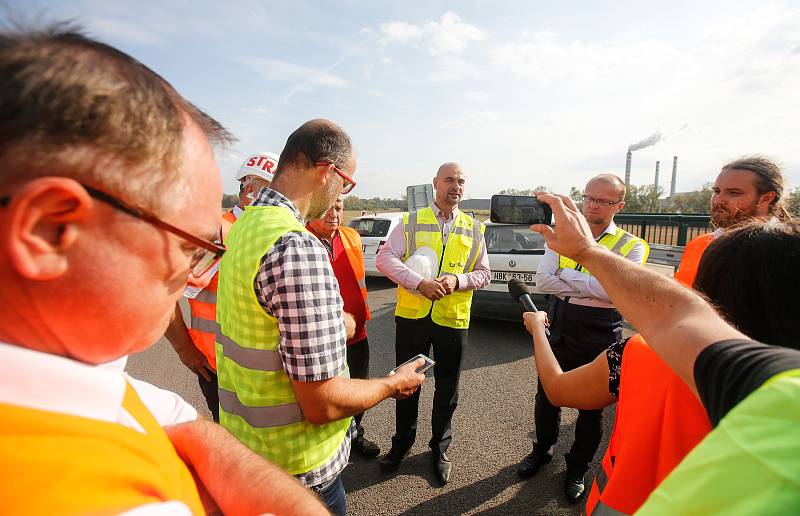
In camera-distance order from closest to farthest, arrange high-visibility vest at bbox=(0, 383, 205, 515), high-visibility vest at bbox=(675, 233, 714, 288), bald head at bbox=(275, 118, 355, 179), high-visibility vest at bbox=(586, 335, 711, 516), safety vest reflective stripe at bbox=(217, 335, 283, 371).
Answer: high-visibility vest at bbox=(0, 383, 205, 515) → high-visibility vest at bbox=(586, 335, 711, 516) → safety vest reflective stripe at bbox=(217, 335, 283, 371) → bald head at bbox=(275, 118, 355, 179) → high-visibility vest at bbox=(675, 233, 714, 288)

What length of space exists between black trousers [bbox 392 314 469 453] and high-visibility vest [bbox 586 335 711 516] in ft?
6.44

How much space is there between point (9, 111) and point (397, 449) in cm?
308

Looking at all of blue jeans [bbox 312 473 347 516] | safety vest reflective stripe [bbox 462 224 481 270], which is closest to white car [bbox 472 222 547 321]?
safety vest reflective stripe [bbox 462 224 481 270]

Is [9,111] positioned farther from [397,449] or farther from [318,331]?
[397,449]

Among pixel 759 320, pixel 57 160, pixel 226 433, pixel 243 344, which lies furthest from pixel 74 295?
pixel 759 320

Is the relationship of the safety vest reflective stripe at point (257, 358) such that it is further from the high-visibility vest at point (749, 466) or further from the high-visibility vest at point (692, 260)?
the high-visibility vest at point (692, 260)

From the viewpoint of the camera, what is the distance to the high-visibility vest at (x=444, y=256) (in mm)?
3186

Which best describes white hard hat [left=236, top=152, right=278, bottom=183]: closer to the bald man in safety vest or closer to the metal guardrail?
the bald man in safety vest

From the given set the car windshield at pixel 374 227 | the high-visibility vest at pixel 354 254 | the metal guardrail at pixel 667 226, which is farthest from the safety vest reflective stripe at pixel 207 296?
the metal guardrail at pixel 667 226

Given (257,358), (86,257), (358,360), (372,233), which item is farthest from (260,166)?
(372,233)

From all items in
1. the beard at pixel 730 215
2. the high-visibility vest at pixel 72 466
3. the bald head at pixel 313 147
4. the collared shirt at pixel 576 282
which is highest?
the bald head at pixel 313 147

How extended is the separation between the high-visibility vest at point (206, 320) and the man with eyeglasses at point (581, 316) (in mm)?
2277

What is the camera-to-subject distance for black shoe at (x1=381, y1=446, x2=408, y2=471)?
119 inches

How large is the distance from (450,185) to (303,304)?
7.79 feet
